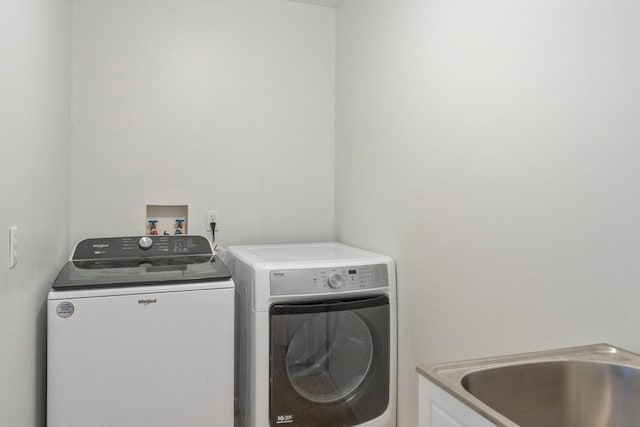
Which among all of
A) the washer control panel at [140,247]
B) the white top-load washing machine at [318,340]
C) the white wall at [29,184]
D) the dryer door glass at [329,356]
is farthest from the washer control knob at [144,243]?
the dryer door glass at [329,356]

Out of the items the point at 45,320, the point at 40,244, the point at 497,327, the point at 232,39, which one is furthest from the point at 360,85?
the point at 45,320

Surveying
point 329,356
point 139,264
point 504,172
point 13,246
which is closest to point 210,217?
point 139,264

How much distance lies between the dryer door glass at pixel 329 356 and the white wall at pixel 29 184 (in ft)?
3.13

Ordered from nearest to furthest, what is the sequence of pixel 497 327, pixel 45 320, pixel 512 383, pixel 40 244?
pixel 512 383, pixel 497 327, pixel 40 244, pixel 45 320

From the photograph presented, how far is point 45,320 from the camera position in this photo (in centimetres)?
179

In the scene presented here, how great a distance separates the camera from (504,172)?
1451 millimetres

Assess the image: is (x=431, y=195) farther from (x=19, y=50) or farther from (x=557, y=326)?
(x=19, y=50)

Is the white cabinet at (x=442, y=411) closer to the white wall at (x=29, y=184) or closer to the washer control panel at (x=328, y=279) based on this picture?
the washer control panel at (x=328, y=279)

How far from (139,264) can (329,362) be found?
3.24 feet

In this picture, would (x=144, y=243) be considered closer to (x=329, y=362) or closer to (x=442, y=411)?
(x=329, y=362)

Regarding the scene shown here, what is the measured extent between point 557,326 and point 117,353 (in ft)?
4.96

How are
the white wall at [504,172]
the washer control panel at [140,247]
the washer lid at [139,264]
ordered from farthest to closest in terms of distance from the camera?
the washer control panel at [140,247], the washer lid at [139,264], the white wall at [504,172]

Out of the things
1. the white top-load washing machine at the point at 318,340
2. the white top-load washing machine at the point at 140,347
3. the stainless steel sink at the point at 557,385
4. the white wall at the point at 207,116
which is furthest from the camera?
the white wall at the point at 207,116

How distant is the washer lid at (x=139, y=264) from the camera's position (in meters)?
1.74
